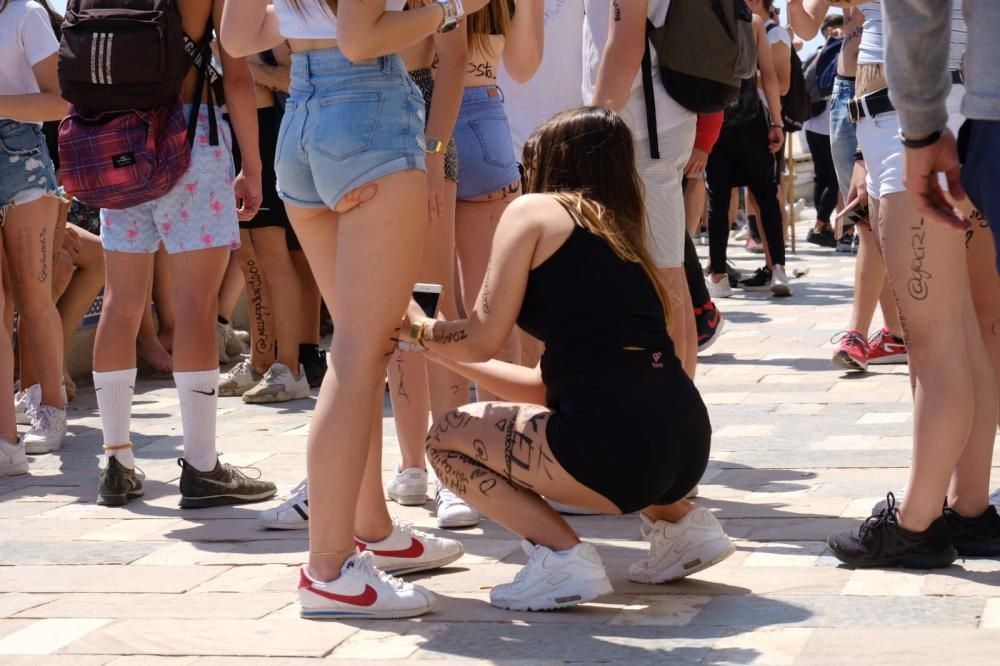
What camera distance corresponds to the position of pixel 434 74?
4.62 m

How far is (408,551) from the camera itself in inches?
166

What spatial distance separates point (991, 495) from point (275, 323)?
397 centimetres

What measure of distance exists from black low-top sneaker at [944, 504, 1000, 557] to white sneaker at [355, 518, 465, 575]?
130 centimetres

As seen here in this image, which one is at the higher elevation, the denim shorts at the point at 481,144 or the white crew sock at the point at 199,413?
the denim shorts at the point at 481,144

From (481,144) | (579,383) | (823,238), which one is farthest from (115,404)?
(823,238)

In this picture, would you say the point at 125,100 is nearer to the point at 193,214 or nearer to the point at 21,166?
the point at 193,214

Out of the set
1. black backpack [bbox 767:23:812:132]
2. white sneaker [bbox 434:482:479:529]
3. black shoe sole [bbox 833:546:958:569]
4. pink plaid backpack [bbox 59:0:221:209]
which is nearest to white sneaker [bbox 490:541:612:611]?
black shoe sole [bbox 833:546:958:569]

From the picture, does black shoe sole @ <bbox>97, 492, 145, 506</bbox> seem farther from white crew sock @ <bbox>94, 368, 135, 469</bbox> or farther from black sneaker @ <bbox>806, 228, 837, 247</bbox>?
black sneaker @ <bbox>806, 228, 837, 247</bbox>

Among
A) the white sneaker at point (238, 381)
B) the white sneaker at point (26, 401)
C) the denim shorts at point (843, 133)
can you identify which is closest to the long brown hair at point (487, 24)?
the denim shorts at point (843, 133)

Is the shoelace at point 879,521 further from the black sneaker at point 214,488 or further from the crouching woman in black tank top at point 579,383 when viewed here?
the black sneaker at point 214,488

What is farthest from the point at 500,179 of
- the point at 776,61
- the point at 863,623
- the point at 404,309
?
the point at 776,61

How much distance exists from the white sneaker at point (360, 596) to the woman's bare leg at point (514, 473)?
0.93 ft

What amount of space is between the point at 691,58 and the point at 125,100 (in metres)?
1.75

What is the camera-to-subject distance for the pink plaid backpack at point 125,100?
4.94 metres
